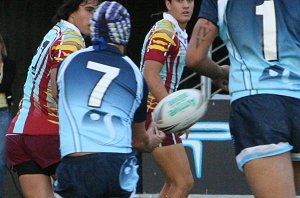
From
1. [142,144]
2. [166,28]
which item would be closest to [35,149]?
[142,144]

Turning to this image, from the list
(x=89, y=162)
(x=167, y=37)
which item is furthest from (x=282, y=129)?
(x=167, y=37)

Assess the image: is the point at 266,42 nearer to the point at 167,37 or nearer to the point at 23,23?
the point at 167,37

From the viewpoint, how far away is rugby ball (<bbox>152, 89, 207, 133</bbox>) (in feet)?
18.1

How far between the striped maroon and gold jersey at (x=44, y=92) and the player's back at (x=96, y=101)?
1.41 m

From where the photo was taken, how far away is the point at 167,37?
7.44 meters

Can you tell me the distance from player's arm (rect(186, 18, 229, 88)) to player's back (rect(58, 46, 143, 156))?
0.34 m

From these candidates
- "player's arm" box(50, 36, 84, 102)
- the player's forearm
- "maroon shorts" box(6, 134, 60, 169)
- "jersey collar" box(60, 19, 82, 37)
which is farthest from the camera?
the player's forearm

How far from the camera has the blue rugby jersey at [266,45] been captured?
482cm

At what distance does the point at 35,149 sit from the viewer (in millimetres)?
6609

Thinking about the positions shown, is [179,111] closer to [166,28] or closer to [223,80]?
[223,80]

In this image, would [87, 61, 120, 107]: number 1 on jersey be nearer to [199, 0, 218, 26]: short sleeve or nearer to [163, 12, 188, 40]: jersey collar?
[199, 0, 218, 26]: short sleeve

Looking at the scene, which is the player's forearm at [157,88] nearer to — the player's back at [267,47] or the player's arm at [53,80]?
the player's arm at [53,80]

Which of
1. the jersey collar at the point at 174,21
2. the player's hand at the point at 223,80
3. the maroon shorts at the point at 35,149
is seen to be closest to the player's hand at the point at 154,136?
the player's hand at the point at 223,80

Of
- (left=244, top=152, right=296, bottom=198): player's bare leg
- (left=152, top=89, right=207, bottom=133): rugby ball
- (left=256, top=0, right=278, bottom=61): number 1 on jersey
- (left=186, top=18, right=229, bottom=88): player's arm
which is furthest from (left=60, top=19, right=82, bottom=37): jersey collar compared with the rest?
(left=244, top=152, right=296, bottom=198): player's bare leg
